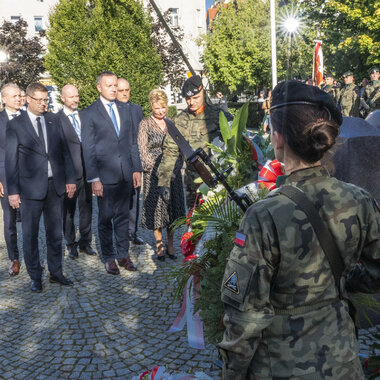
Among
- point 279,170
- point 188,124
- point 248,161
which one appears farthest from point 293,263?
point 188,124

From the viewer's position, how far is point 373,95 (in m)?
12.6

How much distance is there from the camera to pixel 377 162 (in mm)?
3287

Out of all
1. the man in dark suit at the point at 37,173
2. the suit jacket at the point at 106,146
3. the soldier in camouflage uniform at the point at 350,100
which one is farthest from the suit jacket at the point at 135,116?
the soldier in camouflage uniform at the point at 350,100

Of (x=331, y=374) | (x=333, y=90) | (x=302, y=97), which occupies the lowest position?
(x=331, y=374)

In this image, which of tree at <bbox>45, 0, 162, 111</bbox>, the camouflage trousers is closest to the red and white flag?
the camouflage trousers

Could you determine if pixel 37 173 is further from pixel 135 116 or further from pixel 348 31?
pixel 348 31

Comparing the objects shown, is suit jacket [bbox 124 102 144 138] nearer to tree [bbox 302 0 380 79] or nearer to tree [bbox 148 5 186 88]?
tree [bbox 302 0 380 79]

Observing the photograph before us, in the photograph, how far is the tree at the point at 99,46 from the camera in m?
16.1

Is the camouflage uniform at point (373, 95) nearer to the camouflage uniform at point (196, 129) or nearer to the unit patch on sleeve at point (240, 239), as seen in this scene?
the camouflage uniform at point (196, 129)

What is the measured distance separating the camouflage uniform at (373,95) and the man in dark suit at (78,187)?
958 centimetres

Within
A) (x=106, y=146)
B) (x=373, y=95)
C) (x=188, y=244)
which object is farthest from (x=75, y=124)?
(x=373, y=95)

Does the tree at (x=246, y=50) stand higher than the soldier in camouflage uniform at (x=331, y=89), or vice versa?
the tree at (x=246, y=50)

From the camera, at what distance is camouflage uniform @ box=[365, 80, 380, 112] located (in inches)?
486

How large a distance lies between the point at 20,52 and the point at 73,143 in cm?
2674
